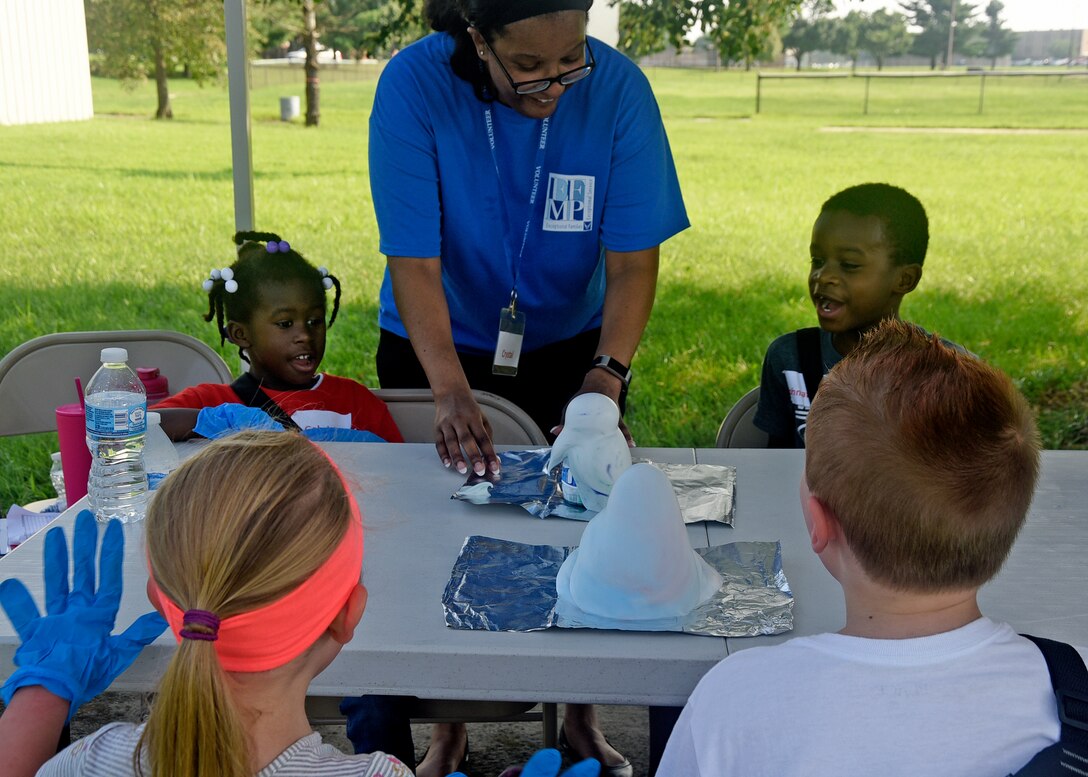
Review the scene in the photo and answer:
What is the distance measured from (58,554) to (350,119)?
1754 centimetres

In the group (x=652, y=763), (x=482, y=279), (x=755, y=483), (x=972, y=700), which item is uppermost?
(x=482, y=279)

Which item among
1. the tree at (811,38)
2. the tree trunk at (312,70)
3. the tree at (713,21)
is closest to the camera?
the tree at (713,21)

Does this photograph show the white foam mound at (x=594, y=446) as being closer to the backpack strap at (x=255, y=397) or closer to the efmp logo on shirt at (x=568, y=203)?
the efmp logo on shirt at (x=568, y=203)

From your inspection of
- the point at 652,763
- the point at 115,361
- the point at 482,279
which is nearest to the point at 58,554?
the point at 115,361

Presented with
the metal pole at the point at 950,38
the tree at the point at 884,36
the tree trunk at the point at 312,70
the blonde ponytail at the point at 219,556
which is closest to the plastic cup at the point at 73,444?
the blonde ponytail at the point at 219,556

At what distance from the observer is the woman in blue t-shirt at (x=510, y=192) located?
237 centimetres

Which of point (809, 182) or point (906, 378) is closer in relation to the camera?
point (906, 378)

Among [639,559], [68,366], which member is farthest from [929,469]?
[68,366]

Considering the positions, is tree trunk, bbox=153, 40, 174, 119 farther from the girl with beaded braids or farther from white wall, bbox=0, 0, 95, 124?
the girl with beaded braids

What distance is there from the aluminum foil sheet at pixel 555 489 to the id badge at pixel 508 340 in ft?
1.27

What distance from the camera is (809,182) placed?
1252 centimetres

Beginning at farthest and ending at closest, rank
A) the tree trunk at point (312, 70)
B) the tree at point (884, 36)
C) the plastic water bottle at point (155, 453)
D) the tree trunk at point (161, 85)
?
the tree at point (884, 36)
the tree trunk at point (312, 70)
the tree trunk at point (161, 85)
the plastic water bottle at point (155, 453)

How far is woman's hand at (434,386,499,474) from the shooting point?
2.07 metres

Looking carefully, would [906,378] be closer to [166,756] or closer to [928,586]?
[928,586]
